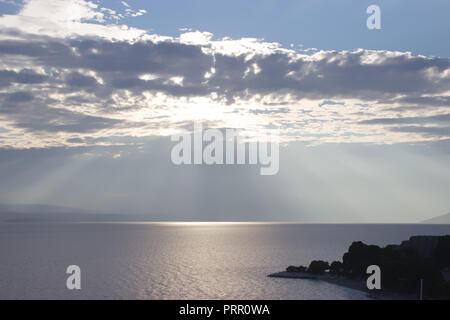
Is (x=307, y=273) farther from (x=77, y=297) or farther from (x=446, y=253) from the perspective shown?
(x=77, y=297)

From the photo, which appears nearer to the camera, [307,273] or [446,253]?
[446,253]

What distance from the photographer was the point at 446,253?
303ft

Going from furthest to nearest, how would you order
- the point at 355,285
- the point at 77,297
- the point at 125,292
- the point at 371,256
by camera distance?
the point at 371,256, the point at 355,285, the point at 125,292, the point at 77,297

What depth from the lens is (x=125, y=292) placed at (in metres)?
80.4

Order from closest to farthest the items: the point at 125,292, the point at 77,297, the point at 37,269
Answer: the point at 77,297 < the point at 125,292 < the point at 37,269

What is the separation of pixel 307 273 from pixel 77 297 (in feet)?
170
